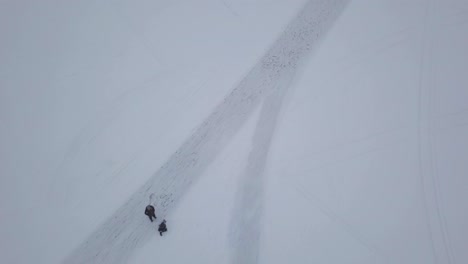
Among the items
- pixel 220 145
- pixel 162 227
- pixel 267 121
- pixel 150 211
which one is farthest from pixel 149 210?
pixel 267 121

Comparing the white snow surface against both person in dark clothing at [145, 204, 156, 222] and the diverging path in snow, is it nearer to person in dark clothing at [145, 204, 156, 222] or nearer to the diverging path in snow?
the diverging path in snow

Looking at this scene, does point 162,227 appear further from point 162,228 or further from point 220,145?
point 220,145

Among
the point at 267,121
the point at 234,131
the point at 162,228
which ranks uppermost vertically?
the point at 234,131

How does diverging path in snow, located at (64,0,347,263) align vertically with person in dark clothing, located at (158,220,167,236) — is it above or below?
above

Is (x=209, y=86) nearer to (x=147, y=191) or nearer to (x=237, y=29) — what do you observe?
(x=237, y=29)

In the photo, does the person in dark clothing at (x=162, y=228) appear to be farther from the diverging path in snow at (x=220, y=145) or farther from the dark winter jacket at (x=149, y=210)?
the dark winter jacket at (x=149, y=210)

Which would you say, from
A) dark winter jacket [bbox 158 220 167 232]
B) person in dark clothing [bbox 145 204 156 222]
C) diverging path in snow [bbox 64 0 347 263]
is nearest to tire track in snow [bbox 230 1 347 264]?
diverging path in snow [bbox 64 0 347 263]
